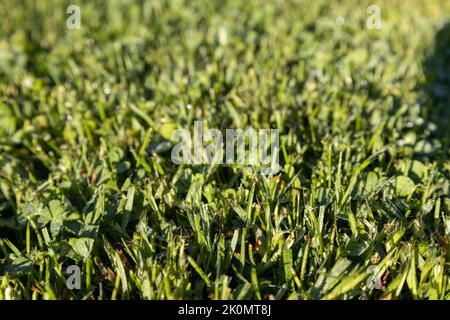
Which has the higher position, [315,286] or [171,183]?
[171,183]

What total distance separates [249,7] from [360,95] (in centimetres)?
125

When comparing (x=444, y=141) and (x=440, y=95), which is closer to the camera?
→ (x=444, y=141)

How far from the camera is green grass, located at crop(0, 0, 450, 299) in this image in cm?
155

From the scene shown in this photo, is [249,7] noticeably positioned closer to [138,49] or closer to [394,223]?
[138,49]

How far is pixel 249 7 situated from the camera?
346 centimetres

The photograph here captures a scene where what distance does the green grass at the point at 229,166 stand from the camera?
1552 millimetres

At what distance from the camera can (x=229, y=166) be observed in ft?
6.61

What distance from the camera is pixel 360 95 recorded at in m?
2.56

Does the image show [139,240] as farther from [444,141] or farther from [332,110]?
[444,141]

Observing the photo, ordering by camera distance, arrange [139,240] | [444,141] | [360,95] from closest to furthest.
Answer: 1. [139,240]
2. [444,141]
3. [360,95]

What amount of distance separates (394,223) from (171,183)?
790 millimetres

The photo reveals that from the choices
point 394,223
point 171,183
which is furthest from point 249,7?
point 394,223
